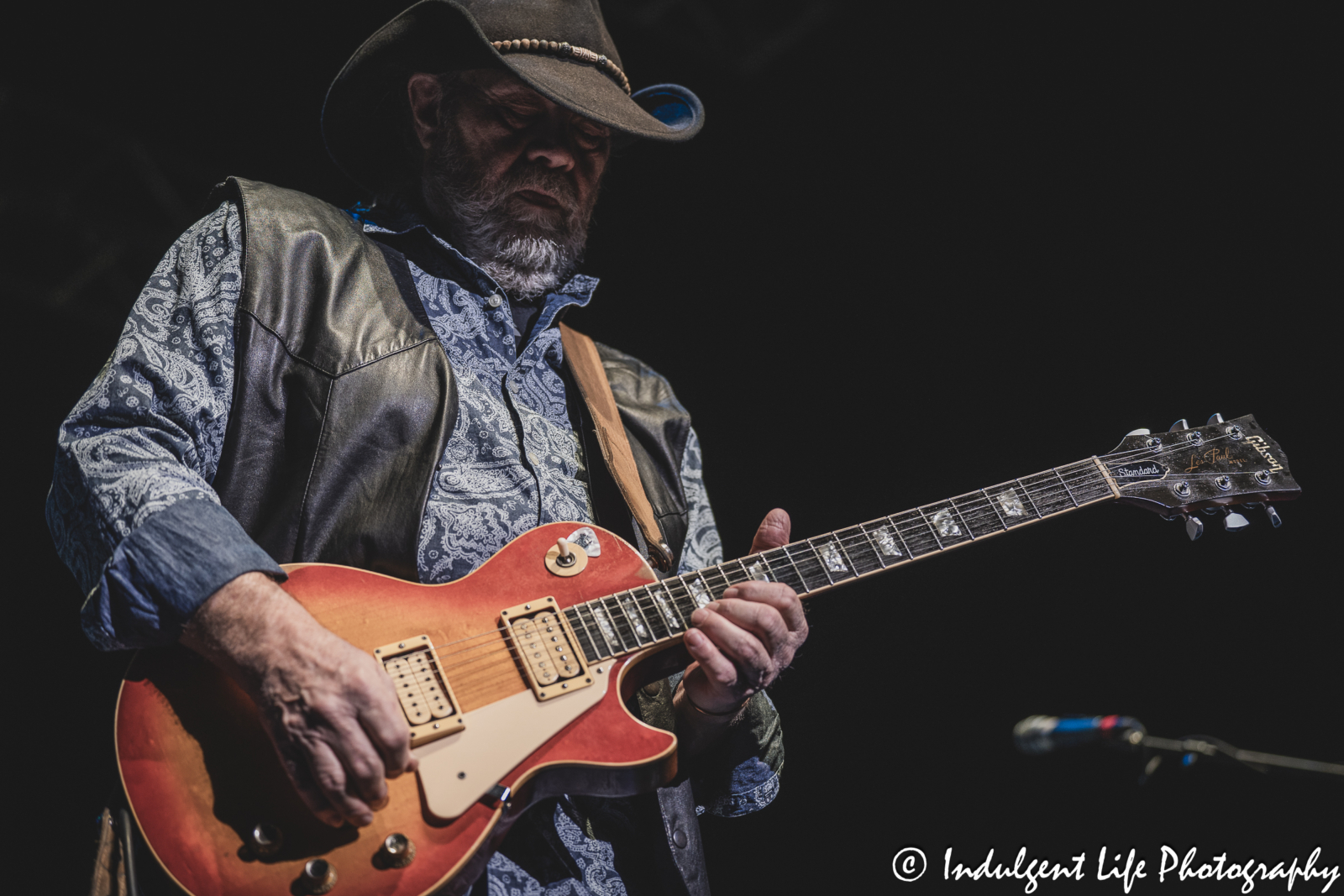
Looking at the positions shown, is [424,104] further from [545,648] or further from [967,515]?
[967,515]

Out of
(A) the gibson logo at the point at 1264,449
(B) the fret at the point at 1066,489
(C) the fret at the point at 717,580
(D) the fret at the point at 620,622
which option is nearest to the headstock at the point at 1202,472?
(A) the gibson logo at the point at 1264,449

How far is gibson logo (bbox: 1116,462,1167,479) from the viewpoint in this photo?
2.20 meters

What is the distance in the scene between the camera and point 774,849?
10.8 ft

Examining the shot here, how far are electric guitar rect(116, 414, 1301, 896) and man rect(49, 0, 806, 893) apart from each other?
0.08 metres

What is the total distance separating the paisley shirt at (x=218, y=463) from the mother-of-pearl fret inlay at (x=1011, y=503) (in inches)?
32.1

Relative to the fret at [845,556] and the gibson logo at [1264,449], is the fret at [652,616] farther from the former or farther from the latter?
the gibson logo at [1264,449]

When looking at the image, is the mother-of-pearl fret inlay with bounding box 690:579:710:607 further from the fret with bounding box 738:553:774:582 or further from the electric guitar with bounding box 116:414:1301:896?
the fret with bounding box 738:553:774:582

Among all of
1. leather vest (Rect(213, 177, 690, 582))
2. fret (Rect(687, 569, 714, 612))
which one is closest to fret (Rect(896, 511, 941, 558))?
fret (Rect(687, 569, 714, 612))

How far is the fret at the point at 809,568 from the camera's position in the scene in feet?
6.46

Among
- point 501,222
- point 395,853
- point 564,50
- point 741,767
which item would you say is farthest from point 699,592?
point 564,50

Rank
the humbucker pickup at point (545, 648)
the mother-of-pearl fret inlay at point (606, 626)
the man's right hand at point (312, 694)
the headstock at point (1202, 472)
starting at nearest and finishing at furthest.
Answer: the man's right hand at point (312, 694) < the humbucker pickup at point (545, 648) < the mother-of-pearl fret inlay at point (606, 626) < the headstock at point (1202, 472)

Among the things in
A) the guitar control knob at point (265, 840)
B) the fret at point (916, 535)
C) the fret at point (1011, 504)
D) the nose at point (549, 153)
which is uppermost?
the nose at point (549, 153)

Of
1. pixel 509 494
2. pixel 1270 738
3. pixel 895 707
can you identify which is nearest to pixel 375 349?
pixel 509 494

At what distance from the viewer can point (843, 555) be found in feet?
6.60
